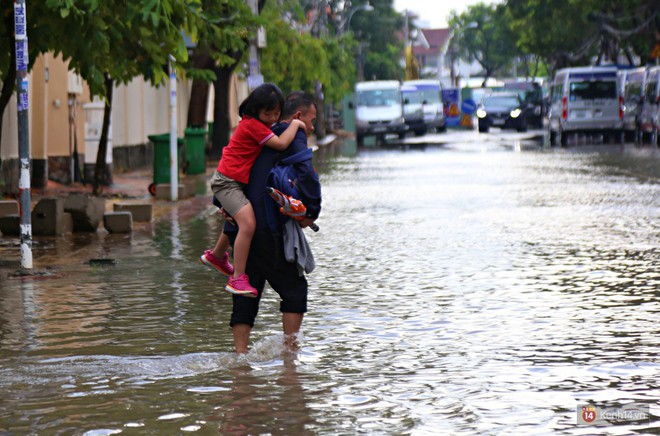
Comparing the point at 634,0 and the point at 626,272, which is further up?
the point at 634,0

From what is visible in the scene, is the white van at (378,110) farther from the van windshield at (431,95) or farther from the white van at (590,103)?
the van windshield at (431,95)

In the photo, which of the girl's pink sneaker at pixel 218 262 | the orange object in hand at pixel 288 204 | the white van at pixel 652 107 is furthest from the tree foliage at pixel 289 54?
the orange object in hand at pixel 288 204

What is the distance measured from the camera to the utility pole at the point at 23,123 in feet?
42.9

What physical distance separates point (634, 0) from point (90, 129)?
3188 cm

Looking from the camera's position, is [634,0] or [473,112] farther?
[473,112]

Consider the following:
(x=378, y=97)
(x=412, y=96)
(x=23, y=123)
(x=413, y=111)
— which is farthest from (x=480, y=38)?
(x=23, y=123)

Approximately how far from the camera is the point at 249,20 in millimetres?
20062

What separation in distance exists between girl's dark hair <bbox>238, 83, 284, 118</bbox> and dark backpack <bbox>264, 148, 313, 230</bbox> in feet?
1.07

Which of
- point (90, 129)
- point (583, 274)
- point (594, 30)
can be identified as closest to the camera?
point (583, 274)

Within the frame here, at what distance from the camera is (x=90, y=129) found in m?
28.0

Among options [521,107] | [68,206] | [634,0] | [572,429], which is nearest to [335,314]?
[572,429]

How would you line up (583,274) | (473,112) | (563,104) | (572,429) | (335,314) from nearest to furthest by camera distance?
(572,429) → (335,314) → (583,274) → (563,104) → (473,112)

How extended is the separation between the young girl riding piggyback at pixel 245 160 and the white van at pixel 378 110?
1886 inches

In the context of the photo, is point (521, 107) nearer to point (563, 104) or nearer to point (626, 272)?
point (563, 104)
